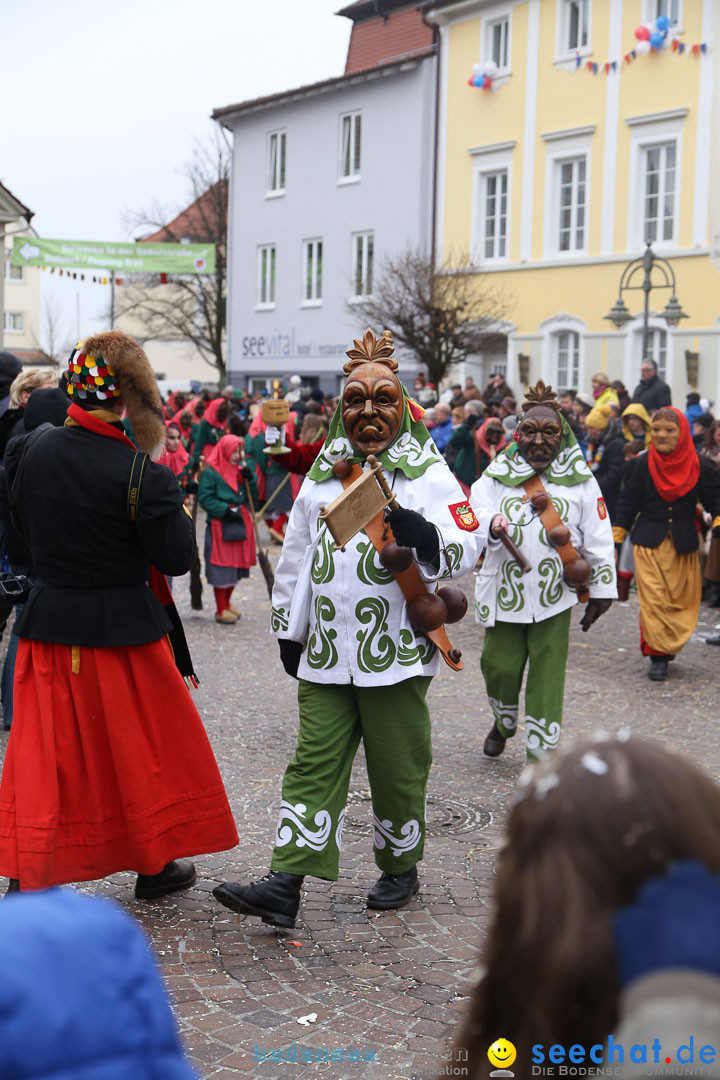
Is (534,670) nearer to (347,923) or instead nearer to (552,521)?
(552,521)

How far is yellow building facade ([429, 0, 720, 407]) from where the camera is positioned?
78.7ft

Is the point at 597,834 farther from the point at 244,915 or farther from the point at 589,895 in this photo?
the point at 244,915

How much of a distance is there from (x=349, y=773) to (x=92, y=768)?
0.90m

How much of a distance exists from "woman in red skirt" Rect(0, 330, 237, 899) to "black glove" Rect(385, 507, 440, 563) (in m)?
0.72

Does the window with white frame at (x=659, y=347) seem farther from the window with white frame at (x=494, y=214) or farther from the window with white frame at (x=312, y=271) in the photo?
the window with white frame at (x=312, y=271)

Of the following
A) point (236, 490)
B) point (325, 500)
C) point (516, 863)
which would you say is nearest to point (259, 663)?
point (236, 490)

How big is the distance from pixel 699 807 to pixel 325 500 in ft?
11.7

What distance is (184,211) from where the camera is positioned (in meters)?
46.6

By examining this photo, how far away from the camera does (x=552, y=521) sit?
6.61 meters

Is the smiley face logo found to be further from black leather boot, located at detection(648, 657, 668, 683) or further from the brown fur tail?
black leather boot, located at detection(648, 657, 668, 683)

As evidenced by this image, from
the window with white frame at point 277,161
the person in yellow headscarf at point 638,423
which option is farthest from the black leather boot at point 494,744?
the window with white frame at point 277,161

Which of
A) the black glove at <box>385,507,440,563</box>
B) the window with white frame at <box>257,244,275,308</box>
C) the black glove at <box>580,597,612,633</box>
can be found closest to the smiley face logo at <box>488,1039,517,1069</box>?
the black glove at <box>385,507,440,563</box>

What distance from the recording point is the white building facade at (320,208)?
3058cm

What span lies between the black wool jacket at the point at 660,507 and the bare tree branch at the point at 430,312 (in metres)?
14.3
